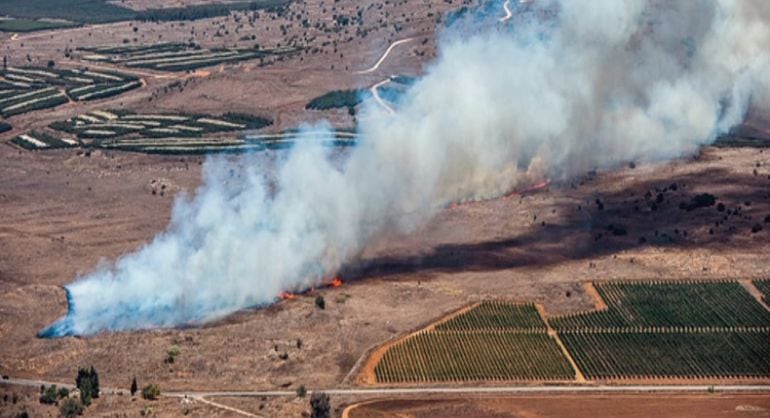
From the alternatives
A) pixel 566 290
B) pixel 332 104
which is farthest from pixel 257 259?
pixel 332 104

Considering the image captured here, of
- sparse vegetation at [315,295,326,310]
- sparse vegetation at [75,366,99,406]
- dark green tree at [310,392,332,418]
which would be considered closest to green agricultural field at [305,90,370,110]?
sparse vegetation at [315,295,326,310]

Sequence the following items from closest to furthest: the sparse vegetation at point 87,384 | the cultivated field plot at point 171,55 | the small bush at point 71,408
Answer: the small bush at point 71,408
the sparse vegetation at point 87,384
the cultivated field plot at point 171,55

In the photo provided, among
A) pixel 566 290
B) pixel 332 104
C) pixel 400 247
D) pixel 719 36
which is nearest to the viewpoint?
pixel 566 290

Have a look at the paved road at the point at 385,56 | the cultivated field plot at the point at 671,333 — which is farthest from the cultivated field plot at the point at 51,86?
the cultivated field plot at the point at 671,333

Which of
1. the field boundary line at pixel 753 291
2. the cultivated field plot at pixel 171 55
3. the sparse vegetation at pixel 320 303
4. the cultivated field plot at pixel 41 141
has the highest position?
the cultivated field plot at pixel 171 55

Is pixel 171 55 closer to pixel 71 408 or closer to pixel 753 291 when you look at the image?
pixel 753 291

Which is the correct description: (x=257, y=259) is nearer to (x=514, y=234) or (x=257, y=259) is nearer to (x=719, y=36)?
(x=514, y=234)

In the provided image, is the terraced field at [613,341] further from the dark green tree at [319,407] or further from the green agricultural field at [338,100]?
the green agricultural field at [338,100]
